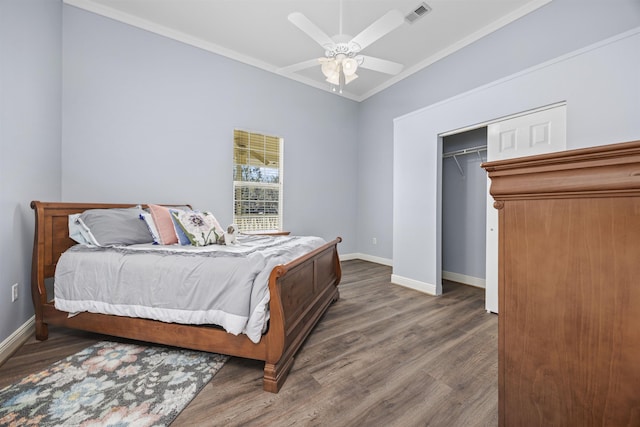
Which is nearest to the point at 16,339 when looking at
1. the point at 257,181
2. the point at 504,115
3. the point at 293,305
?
the point at 293,305

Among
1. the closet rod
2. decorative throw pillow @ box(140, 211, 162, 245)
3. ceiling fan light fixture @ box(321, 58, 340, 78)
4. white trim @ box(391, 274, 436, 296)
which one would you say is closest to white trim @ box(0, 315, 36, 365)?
decorative throw pillow @ box(140, 211, 162, 245)

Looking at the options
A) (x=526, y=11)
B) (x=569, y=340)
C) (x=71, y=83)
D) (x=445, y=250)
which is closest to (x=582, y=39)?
(x=526, y=11)

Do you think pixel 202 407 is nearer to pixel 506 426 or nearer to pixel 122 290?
pixel 122 290

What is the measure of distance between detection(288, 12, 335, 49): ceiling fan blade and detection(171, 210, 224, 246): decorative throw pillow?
1.96 m

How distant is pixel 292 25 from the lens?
3312 millimetres

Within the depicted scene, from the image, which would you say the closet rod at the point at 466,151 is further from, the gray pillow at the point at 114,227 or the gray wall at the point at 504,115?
the gray pillow at the point at 114,227

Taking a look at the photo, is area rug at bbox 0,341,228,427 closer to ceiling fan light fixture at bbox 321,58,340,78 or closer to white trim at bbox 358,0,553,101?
ceiling fan light fixture at bbox 321,58,340,78

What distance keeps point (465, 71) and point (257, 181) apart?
335cm

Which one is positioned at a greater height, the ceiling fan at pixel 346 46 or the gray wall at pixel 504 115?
the ceiling fan at pixel 346 46

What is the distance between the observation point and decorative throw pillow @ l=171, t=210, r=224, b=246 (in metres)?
2.50

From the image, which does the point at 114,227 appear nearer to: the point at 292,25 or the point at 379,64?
the point at 379,64

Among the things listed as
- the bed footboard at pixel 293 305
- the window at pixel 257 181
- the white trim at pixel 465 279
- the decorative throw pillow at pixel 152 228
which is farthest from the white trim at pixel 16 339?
the white trim at pixel 465 279

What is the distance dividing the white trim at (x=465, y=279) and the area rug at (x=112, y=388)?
331 centimetres

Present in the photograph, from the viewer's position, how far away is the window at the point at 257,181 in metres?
4.05
